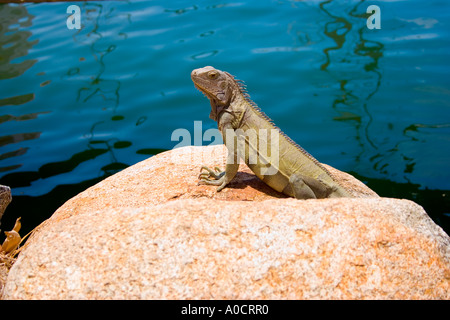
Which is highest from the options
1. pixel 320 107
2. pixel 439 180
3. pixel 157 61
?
pixel 157 61

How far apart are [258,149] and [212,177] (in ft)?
1.47

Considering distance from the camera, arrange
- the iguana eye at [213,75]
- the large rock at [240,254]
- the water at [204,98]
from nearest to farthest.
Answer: the large rock at [240,254], the iguana eye at [213,75], the water at [204,98]

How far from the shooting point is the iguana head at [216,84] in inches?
132

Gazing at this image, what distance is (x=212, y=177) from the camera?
143 inches

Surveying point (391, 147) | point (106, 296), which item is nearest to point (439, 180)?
point (391, 147)

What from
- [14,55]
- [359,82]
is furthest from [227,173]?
[14,55]

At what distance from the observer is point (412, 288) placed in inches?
91.1

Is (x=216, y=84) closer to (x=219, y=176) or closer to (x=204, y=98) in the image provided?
(x=219, y=176)

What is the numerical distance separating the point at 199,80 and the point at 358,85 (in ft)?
13.6

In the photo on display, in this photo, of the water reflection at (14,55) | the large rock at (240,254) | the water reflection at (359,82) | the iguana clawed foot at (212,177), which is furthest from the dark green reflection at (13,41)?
the large rock at (240,254)

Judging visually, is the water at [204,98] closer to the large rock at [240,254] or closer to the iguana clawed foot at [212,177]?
the iguana clawed foot at [212,177]

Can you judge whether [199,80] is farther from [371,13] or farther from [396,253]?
[371,13]

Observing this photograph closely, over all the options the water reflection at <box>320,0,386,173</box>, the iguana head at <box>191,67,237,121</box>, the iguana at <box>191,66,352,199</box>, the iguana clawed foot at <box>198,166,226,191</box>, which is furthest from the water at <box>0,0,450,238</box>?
the iguana head at <box>191,67,237,121</box>

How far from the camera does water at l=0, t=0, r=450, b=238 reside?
5777mm
